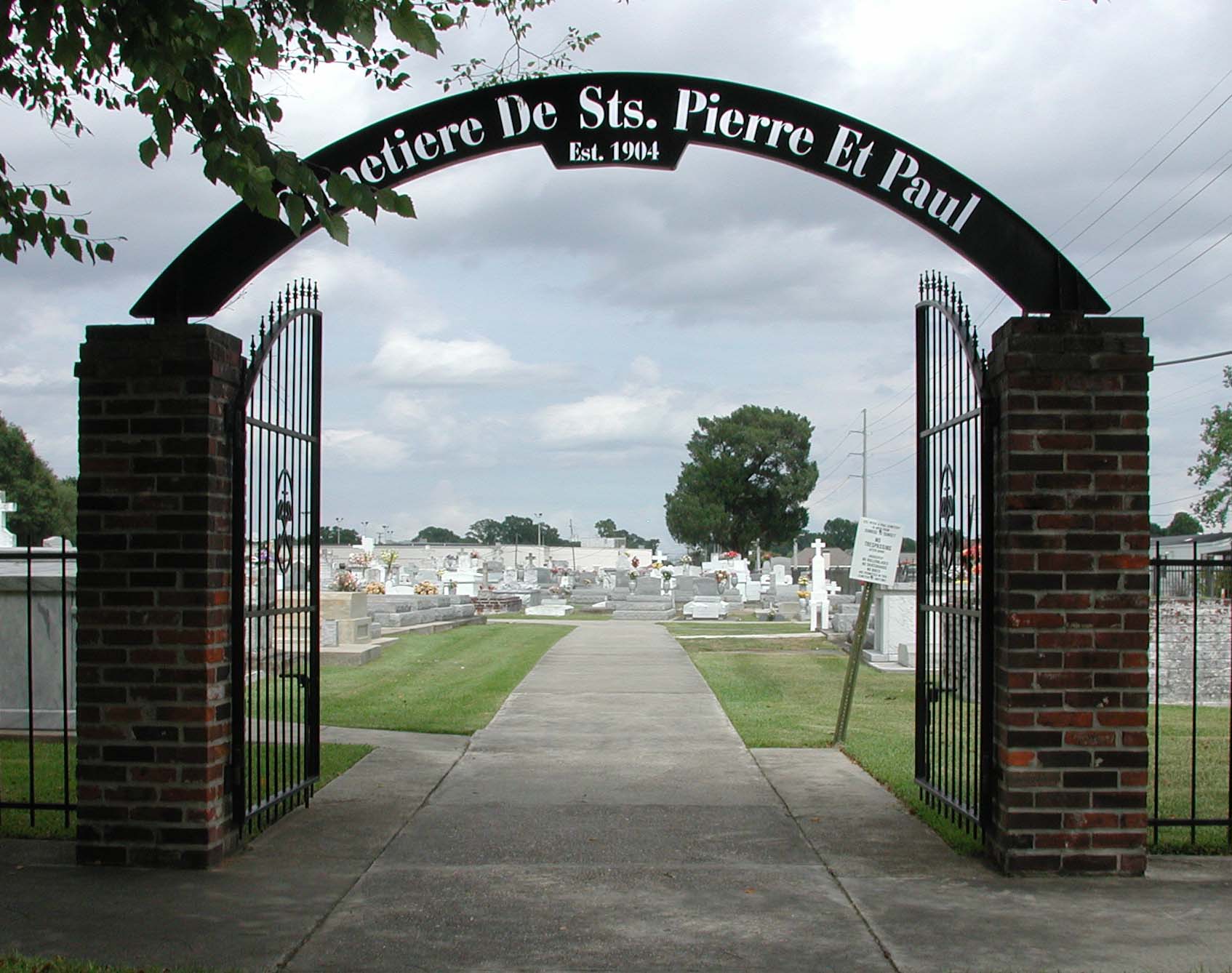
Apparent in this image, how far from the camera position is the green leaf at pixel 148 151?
521 centimetres

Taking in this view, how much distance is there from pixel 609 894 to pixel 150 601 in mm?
2597

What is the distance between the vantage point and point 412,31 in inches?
194

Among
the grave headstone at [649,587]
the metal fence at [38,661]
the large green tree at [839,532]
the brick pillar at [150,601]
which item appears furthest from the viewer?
the large green tree at [839,532]

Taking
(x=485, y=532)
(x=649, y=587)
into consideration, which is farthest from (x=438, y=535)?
(x=649, y=587)

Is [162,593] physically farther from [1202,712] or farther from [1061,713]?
[1202,712]

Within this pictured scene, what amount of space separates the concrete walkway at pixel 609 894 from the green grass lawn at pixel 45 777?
340mm

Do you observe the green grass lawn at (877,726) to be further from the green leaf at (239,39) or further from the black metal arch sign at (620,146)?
the green leaf at (239,39)

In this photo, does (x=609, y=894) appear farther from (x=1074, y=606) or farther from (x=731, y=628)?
(x=731, y=628)

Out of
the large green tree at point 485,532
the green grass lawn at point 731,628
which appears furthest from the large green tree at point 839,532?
the green grass lawn at point 731,628

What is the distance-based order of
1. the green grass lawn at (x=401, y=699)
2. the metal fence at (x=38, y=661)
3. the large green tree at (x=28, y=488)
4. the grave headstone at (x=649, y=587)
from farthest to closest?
the large green tree at (x=28, y=488) → the grave headstone at (x=649, y=587) → the metal fence at (x=38, y=661) → the green grass lawn at (x=401, y=699)

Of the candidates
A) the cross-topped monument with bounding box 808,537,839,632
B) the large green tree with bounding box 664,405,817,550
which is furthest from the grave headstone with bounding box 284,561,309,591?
the large green tree with bounding box 664,405,817,550

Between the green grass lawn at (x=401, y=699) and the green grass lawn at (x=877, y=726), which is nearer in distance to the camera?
the green grass lawn at (x=877, y=726)

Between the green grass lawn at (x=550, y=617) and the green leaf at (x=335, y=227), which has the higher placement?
the green leaf at (x=335, y=227)

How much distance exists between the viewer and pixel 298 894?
5.89 meters
